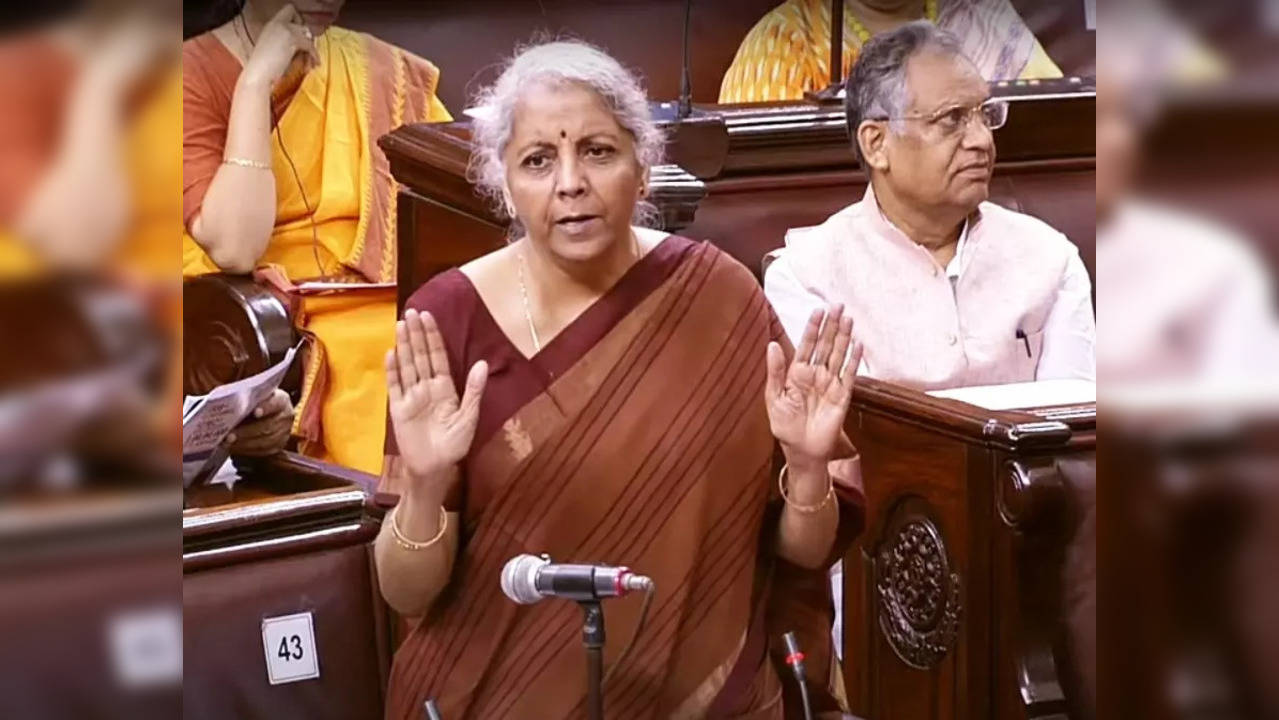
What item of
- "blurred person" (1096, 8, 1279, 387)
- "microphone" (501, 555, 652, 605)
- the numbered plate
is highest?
"blurred person" (1096, 8, 1279, 387)

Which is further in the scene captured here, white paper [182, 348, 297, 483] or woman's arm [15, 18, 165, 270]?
white paper [182, 348, 297, 483]

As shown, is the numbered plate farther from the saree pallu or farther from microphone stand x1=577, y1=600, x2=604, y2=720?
microphone stand x1=577, y1=600, x2=604, y2=720

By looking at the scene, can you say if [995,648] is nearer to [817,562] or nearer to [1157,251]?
[817,562]

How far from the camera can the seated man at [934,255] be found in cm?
232

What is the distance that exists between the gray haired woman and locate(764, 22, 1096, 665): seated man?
77 centimetres

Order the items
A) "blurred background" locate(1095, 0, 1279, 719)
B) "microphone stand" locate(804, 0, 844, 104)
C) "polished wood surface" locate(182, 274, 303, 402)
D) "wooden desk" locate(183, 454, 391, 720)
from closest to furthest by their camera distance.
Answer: "blurred background" locate(1095, 0, 1279, 719), "wooden desk" locate(183, 454, 391, 720), "polished wood surface" locate(182, 274, 303, 402), "microphone stand" locate(804, 0, 844, 104)

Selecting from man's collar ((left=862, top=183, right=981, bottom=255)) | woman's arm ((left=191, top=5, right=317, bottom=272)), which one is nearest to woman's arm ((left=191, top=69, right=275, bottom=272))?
woman's arm ((left=191, top=5, right=317, bottom=272))

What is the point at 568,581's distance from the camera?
114cm

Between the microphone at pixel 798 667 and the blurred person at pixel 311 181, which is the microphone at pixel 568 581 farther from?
the blurred person at pixel 311 181

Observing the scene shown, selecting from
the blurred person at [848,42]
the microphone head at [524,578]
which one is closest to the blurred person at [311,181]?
the blurred person at [848,42]

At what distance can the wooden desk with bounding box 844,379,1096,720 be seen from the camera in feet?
6.23

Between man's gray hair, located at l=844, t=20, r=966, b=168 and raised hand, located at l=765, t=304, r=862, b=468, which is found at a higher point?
man's gray hair, located at l=844, t=20, r=966, b=168

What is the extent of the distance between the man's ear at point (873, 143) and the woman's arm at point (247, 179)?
1.01m

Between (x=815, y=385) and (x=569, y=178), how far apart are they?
0.90ft
